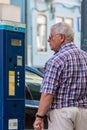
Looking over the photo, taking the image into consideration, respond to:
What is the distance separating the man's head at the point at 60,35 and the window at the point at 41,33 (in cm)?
1865

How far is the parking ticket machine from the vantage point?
468cm

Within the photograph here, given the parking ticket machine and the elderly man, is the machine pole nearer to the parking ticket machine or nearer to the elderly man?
the parking ticket machine

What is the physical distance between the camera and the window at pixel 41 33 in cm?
2312

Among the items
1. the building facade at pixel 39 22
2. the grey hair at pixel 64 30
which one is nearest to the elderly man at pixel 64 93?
the grey hair at pixel 64 30

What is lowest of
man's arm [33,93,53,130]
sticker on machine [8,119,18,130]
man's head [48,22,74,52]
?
sticker on machine [8,119,18,130]

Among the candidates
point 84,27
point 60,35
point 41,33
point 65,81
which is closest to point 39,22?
point 41,33

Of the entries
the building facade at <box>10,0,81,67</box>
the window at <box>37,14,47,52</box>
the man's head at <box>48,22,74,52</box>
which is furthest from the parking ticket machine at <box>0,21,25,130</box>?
the window at <box>37,14,47,52</box>

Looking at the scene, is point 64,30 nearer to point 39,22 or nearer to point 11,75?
point 11,75

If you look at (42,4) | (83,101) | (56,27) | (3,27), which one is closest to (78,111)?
(83,101)

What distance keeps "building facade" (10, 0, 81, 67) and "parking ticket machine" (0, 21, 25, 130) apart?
653 inches

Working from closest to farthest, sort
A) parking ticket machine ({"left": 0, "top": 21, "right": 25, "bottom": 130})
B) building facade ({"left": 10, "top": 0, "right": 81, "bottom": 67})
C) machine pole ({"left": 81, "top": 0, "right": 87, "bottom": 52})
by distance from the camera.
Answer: parking ticket machine ({"left": 0, "top": 21, "right": 25, "bottom": 130}) < machine pole ({"left": 81, "top": 0, "right": 87, "bottom": 52}) < building facade ({"left": 10, "top": 0, "right": 81, "bottom": 67})

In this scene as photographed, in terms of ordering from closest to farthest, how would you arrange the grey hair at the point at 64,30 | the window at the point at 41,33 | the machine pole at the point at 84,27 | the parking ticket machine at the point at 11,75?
1. the grey hair at the point at 64,30
2. the parking ticket machine at the point at 11,75
3. the machine pole at the point at 84,27
4. the window at the point at 41,33

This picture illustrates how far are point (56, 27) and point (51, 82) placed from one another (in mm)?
523

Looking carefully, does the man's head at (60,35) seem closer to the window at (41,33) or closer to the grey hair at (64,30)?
the grey hair at (64,30)
